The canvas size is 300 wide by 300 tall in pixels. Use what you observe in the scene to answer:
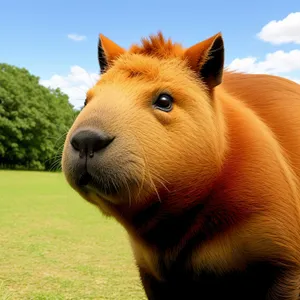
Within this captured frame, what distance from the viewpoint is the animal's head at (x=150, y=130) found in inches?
79.4

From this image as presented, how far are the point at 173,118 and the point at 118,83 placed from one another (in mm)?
371

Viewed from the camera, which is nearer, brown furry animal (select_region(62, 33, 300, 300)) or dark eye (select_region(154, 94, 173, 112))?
brown furry animal (select_region(62, 33, 300, 300))

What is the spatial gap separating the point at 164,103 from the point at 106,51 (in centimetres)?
67

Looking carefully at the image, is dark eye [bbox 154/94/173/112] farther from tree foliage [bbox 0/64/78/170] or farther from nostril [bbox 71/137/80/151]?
tree foliage [bbox 0/64/78/170]

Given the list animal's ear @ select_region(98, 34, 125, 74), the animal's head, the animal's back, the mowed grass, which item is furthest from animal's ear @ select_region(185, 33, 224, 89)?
the mowed grass

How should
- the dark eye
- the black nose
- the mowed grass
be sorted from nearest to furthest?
the black nose → the dark eye → the mowed grass

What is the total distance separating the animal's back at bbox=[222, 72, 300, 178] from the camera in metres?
2.76

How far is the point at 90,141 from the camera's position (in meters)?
1.98

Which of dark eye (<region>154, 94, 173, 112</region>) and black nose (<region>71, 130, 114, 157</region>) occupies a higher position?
dark eye (<region>154, 94, 173, 112</region>)

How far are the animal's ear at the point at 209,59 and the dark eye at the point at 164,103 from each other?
28cm

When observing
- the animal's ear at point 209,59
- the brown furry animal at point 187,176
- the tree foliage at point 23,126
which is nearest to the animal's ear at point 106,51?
the brown furry animal at point 187,176

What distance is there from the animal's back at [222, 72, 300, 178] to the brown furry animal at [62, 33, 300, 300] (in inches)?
9.1

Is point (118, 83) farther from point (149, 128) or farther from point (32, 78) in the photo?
point (32, 78)

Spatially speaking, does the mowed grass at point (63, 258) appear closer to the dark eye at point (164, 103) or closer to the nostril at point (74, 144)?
the nostril at point (74, 144)
